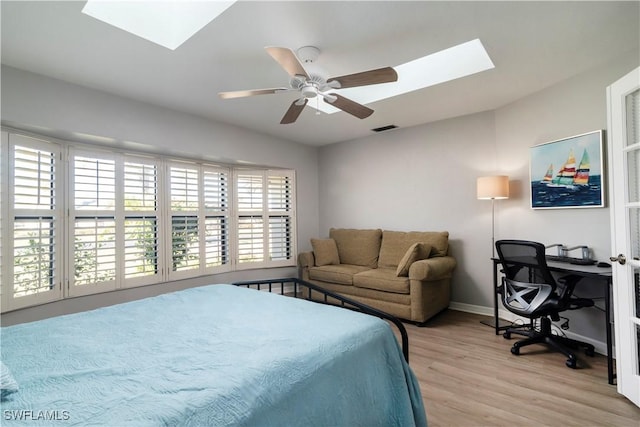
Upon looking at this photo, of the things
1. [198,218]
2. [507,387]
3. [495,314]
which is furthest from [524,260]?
[198,218]

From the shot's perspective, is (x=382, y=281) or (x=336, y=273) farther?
(x=336, y=273)

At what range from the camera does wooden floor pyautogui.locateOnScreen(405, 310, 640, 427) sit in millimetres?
1802

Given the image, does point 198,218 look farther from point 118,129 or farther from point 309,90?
point 309,90

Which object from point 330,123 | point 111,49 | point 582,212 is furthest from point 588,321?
point 111,49

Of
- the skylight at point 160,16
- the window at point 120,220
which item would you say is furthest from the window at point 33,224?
the skylight at point 160,16

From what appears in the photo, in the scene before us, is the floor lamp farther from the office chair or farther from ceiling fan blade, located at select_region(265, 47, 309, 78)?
ceiling fan blade, located at select_region(265, 47, 309, 78)

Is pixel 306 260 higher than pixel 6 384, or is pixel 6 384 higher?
pixel 6 384

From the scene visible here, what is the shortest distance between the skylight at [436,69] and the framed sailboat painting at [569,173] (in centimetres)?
112

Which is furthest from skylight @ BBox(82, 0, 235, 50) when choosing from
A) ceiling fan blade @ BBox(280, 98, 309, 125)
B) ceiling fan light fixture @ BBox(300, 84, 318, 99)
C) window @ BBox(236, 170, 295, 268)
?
window @ BBox(236, 170, 295, 268)

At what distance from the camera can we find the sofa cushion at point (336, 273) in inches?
156

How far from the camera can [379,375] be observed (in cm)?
138

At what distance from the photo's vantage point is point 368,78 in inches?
78.4

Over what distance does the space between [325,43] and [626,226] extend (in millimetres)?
2391

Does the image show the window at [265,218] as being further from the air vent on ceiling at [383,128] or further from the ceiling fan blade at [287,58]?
the ceiling fan blade at [287,58]
